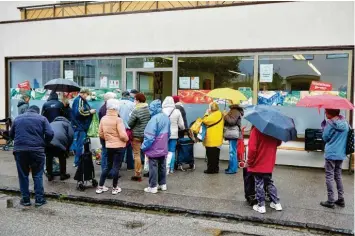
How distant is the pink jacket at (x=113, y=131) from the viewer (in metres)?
7.40

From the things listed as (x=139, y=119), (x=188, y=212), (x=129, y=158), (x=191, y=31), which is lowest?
(x=188, y=212)

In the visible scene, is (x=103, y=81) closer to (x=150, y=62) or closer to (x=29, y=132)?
(x=150, y=62)

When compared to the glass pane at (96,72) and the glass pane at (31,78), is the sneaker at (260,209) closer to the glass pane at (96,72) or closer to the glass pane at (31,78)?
the glass pane at (96,72)

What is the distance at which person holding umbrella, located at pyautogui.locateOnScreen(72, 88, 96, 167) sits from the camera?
941 centimetres

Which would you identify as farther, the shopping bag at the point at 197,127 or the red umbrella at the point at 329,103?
the shopping bag at the point at 197,127

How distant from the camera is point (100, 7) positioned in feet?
42.2

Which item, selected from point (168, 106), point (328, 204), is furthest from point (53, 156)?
point (328, 204)

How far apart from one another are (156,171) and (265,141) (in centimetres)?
221

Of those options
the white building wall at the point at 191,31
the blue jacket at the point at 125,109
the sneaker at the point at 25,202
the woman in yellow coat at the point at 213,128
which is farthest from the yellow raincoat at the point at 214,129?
the sneaker at the point at 25,202

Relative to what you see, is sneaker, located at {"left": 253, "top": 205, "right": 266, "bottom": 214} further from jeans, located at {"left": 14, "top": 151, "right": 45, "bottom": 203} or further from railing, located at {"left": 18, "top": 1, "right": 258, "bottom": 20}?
railing, located at {"left": 18, "top": 1, "right": 258, "bottom": 20}

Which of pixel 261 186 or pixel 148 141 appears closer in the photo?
pixel 261 186

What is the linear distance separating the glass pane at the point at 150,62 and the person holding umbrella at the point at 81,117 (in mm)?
2964

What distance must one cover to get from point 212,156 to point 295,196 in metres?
2.34

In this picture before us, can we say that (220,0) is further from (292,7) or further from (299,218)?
(299,218)
